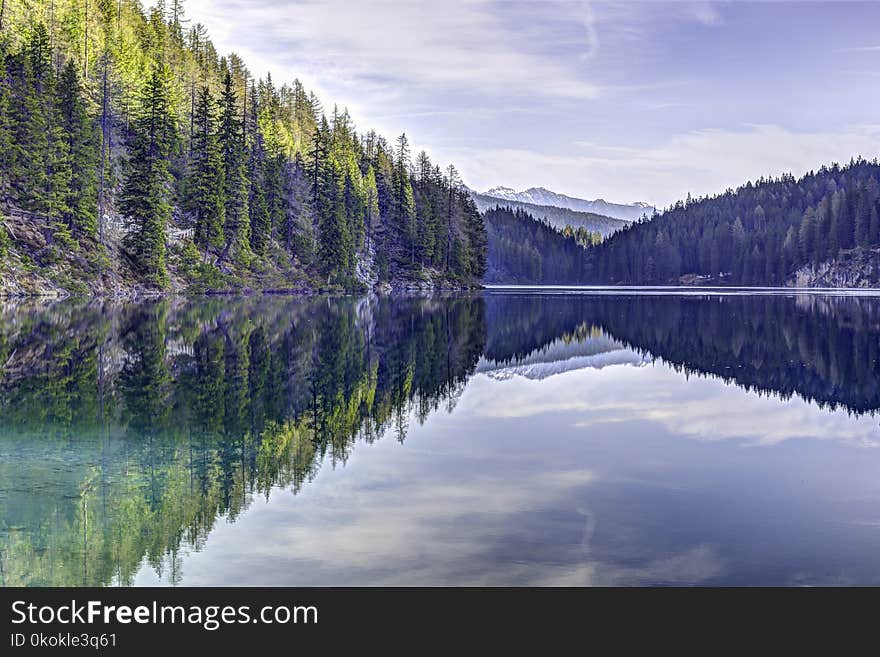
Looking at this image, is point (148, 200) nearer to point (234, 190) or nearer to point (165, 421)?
point (234, 190)

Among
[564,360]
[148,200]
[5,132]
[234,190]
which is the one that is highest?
[5,132]

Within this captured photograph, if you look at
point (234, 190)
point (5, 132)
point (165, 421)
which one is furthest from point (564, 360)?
point (234, 190)

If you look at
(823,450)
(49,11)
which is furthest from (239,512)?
(49,11)

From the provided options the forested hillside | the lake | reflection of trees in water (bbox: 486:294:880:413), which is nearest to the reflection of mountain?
the lake

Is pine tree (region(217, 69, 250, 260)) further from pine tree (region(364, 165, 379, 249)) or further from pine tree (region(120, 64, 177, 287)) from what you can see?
pine tree (region(364, 165, 379, 249))

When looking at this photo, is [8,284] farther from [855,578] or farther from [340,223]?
[855,578]

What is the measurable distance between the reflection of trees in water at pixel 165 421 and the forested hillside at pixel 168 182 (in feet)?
109

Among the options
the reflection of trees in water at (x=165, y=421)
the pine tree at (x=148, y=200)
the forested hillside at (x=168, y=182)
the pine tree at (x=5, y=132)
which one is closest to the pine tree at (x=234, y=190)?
the forested hillside at (x=168, y=182)

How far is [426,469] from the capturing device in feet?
46.9

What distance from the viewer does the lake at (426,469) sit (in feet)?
31.0

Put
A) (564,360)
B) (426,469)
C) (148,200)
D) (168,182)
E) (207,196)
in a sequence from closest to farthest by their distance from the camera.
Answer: (426,469) < (564,360) < (148,200) < (207,196) < (168,182)

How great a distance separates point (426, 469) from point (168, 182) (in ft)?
274

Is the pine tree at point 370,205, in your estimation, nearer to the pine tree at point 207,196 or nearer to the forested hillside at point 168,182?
the forested hillside at point 168,182
